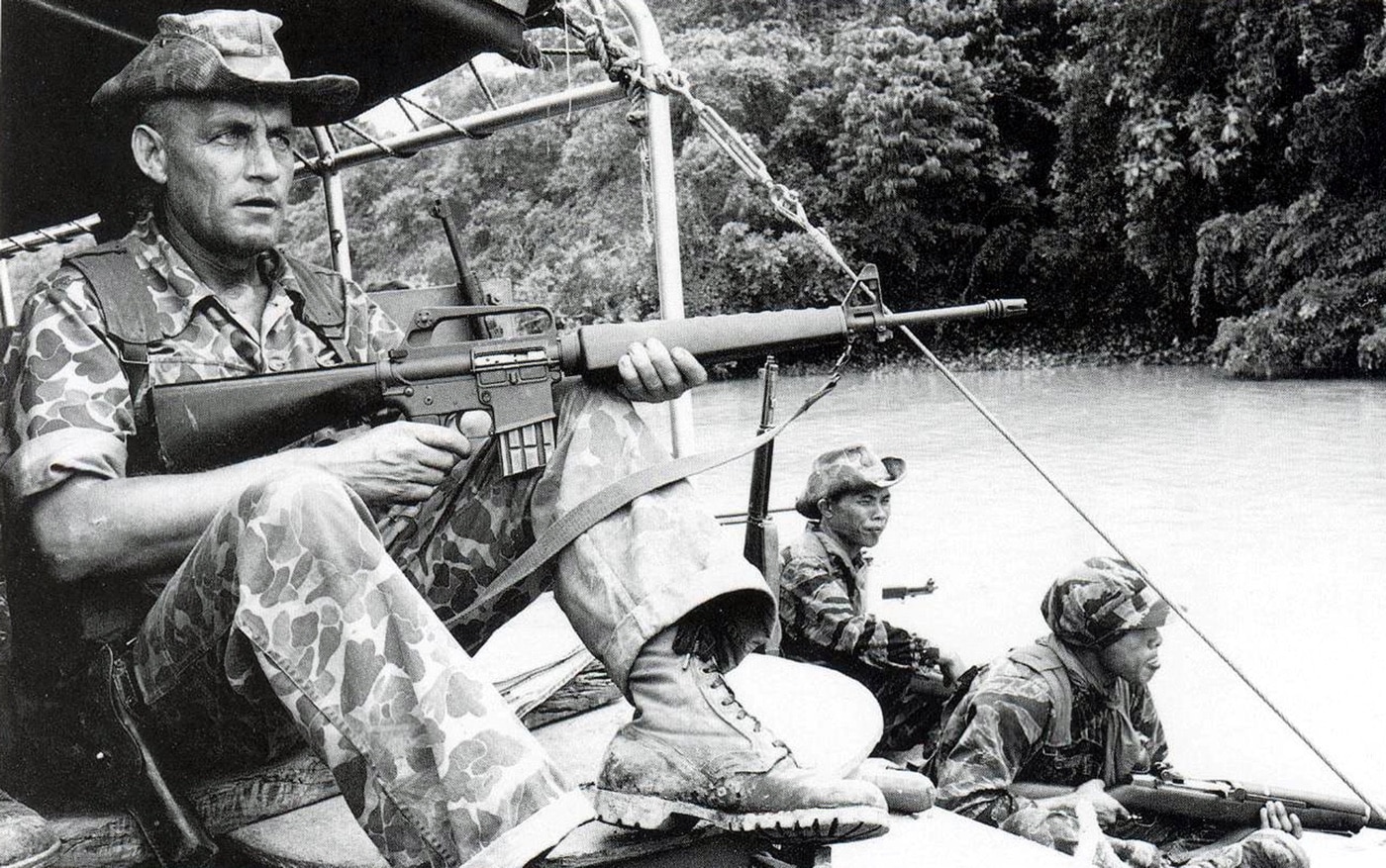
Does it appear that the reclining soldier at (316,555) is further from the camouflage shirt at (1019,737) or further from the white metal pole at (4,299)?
the white metal pole at (4,299)

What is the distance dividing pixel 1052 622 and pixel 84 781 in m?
2.64

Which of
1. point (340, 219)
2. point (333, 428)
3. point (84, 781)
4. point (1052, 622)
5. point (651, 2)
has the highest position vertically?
point (651, 2)

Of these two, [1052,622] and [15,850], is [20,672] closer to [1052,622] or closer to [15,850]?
[15,850]

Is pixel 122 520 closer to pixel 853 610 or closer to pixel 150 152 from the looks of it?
pixel 150 152

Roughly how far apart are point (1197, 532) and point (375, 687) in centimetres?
640

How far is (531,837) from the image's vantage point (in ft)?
5.33

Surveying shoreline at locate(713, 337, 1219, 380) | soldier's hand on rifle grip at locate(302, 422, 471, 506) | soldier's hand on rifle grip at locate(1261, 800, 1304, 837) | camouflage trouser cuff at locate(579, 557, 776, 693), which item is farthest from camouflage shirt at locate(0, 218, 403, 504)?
shoreline at locate(713, 337, 1219, 380)

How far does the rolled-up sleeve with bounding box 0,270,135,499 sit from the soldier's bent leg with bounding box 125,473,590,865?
0.39m

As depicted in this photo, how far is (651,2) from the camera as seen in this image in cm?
2361

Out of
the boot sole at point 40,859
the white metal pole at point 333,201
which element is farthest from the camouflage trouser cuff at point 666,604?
the white metal pole at point 333,201

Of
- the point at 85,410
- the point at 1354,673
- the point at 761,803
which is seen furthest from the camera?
the point at 1354,673

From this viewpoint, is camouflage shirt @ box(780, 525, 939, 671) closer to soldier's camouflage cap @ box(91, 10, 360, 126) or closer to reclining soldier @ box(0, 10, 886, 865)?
reclining soldier @ box(0, 10, 886, 865)

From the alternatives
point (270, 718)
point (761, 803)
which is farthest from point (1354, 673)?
point (270, 718)

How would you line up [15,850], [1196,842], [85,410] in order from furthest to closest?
[1196,842] < [85,410] < [15,850]
